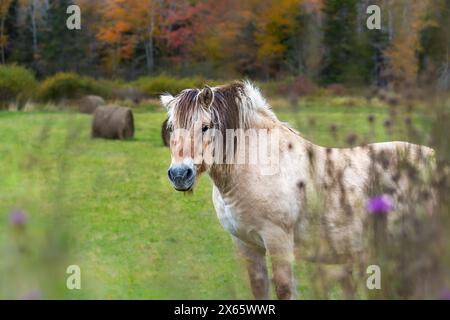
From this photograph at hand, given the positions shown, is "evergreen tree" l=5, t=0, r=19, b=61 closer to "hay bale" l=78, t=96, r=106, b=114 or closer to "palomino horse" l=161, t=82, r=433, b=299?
"hay bale" l=78, t=96, r=106, b=114

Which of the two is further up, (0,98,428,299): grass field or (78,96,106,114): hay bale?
(78,96,106,114): hay bale

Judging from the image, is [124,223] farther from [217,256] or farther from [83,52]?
[83,52]

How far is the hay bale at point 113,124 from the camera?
48.2ft

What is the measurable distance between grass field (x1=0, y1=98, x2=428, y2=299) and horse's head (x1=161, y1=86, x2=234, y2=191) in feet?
1.39

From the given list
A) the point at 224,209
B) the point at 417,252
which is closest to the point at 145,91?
the point at 224,209

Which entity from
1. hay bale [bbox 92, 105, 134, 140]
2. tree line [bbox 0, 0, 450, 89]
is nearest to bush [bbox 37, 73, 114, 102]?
tree line [bbox 0, 0, 450, 89]

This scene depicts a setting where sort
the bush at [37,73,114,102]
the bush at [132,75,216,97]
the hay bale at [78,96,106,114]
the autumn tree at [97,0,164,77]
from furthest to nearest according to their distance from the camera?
the autumn tree at [97,0,164,77] → the bush at [37,73,114,102] → the bush at [132,75,216,97] → the hay bale at [78,96,106,114]

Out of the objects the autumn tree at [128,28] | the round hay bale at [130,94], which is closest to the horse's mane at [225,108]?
the round hay bale at [130,94]

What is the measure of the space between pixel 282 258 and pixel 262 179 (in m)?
0.43

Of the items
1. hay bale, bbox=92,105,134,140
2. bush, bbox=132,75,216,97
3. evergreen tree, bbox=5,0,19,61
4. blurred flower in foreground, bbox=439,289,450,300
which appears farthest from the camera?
evergreen tree, bbox=5,0,19,61

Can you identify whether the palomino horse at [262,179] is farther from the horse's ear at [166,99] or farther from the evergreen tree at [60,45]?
the evergreen tree at [60,45]

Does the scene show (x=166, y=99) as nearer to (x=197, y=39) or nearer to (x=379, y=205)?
(x=379, y=205)

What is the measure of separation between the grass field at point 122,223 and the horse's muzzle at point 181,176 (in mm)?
357

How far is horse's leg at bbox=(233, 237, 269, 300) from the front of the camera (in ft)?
13.9
